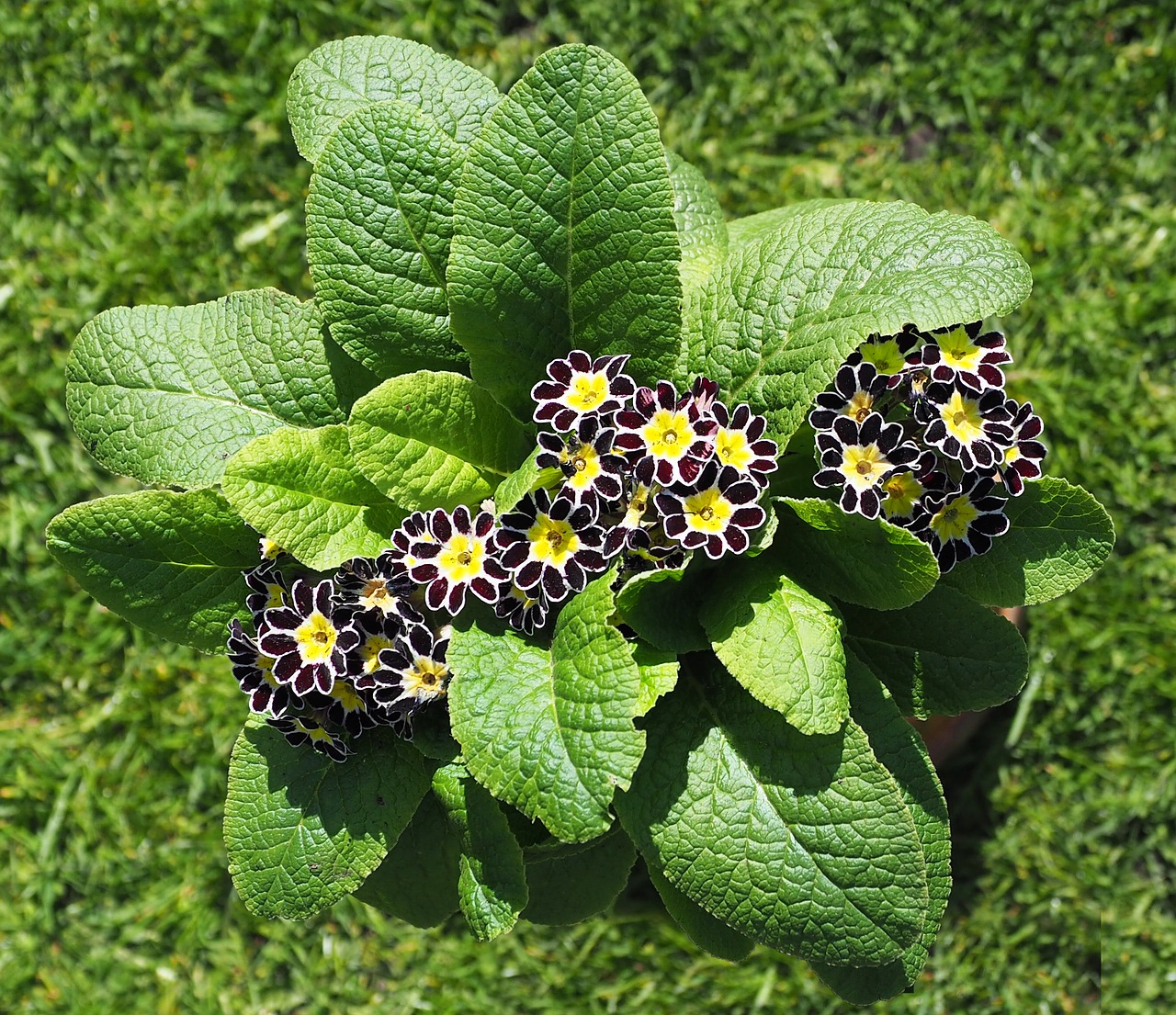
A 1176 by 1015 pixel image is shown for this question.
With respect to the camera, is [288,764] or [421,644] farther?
[288,764]

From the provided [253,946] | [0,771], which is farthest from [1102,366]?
[0,771]

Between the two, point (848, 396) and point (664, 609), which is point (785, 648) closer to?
point (664, 609)

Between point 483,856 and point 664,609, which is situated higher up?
point 664,609

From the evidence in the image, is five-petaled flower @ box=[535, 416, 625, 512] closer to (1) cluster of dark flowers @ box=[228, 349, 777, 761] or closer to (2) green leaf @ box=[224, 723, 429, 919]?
(1) cluster of dark flowers @ box=[228, 349, 777, 761]

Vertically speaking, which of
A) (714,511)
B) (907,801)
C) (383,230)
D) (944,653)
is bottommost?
(907,801)

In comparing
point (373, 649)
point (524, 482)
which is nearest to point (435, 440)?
point (524, 482)

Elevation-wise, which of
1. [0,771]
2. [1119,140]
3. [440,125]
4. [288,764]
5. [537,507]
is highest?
[440,125]

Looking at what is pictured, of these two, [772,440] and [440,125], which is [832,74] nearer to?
[440,125]
